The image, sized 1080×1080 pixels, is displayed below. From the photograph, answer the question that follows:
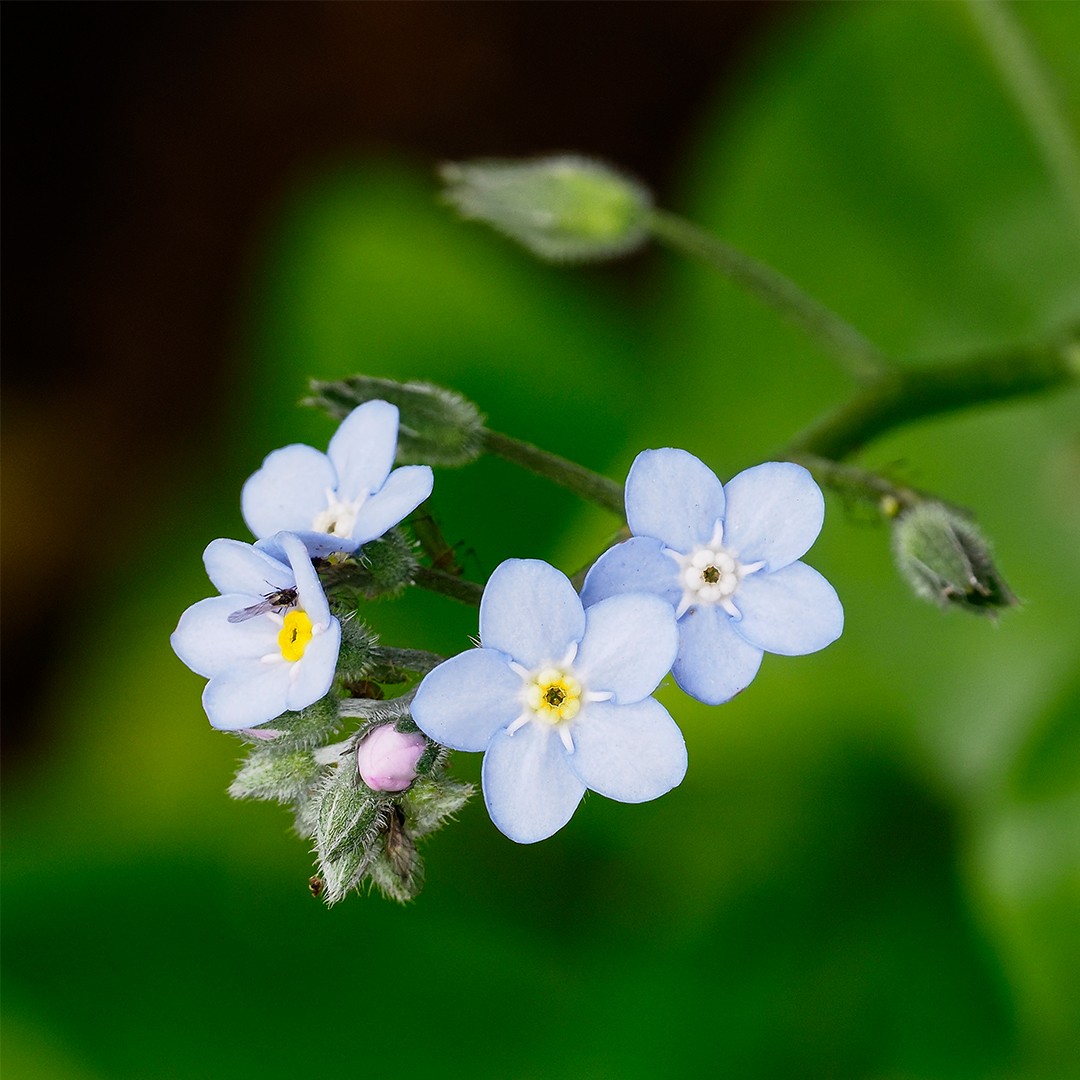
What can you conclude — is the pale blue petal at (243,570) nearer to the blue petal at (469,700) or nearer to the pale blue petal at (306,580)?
the pale blue petal at (306,580)

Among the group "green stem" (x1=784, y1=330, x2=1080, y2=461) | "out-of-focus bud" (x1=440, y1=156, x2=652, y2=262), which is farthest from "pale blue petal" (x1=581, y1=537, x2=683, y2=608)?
"out-of-focus bud" (x1=440, y1=156, x2=652, y2=262)

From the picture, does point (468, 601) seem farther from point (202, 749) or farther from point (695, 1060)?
point (202, 749)

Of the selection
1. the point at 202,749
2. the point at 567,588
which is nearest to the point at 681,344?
the point at 202,749

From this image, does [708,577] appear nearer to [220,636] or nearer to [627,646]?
[627,646]

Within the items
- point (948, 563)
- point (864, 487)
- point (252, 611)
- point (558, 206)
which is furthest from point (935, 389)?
point (252, 611)

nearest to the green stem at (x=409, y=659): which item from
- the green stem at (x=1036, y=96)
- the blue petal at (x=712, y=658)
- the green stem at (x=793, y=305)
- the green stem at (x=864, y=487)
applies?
the blue petal at (x=712, y=658)
